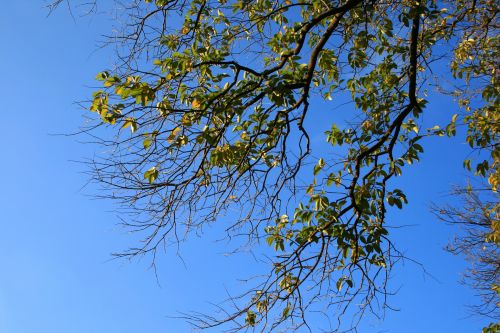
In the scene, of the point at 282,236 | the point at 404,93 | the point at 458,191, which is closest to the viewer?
the point at 282,236

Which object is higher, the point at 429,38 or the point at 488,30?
the point at 488,30

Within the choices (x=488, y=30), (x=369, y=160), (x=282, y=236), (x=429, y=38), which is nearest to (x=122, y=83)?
(x=282, y=236)

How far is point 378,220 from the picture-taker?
4695 millimetres

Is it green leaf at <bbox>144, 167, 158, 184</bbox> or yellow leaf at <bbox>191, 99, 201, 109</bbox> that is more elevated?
yellow leaf at <bbox>191, 99, 201, 109</bbox>

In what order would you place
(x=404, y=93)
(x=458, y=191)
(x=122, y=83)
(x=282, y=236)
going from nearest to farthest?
(x=122, y=83) → (x=282, y=236) → (x=404, y=93) → (x=458, y=191)

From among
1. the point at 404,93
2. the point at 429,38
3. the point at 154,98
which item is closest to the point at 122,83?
the point at 154,98

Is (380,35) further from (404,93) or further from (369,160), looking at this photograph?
(369,160)

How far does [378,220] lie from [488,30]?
11.4 feet

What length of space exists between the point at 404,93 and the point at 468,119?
2.53 feet

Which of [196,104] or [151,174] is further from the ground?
[196,104]

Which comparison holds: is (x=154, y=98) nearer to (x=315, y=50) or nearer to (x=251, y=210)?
(x=251, y=210)

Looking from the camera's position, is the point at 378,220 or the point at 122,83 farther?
the point at 378,220

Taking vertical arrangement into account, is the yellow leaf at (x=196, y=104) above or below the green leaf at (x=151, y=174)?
above

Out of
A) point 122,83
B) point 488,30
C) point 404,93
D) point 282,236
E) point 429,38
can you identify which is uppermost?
point 488,30
